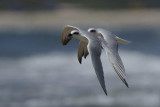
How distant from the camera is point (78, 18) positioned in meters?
16.8

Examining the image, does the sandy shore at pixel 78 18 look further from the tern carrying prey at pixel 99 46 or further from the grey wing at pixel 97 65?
the grey wing at pixel 97 65

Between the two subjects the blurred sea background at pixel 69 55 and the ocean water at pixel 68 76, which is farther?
the blurred sea background at pixel 69 55

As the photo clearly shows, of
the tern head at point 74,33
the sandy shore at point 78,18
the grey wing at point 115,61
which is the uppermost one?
the tern head at point 74,33

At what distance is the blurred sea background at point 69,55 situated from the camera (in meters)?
10.1

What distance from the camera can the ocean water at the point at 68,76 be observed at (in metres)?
9.88

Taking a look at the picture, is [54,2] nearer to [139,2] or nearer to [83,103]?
[139,2]

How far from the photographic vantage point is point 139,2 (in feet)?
56.9

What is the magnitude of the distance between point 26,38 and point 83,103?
7141mm

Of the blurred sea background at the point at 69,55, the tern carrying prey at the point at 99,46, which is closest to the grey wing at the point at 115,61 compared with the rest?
the tern carrying prey at the point at 99,46

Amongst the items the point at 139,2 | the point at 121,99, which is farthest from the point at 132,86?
the point at 139,2

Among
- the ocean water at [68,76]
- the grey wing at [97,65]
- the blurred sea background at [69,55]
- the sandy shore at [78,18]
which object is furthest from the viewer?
the sandy shore at [78,18]

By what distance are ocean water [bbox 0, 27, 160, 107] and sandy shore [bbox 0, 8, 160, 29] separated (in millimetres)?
731

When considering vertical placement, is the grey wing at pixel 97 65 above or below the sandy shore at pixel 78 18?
above

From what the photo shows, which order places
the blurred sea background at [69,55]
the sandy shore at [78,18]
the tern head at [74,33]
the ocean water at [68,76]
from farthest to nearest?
1. the sandy shore at [78,18]
2. the blurred sea background at [69,55]
3. the ocean water at [68,76]
4. the tern head at [74,33]
